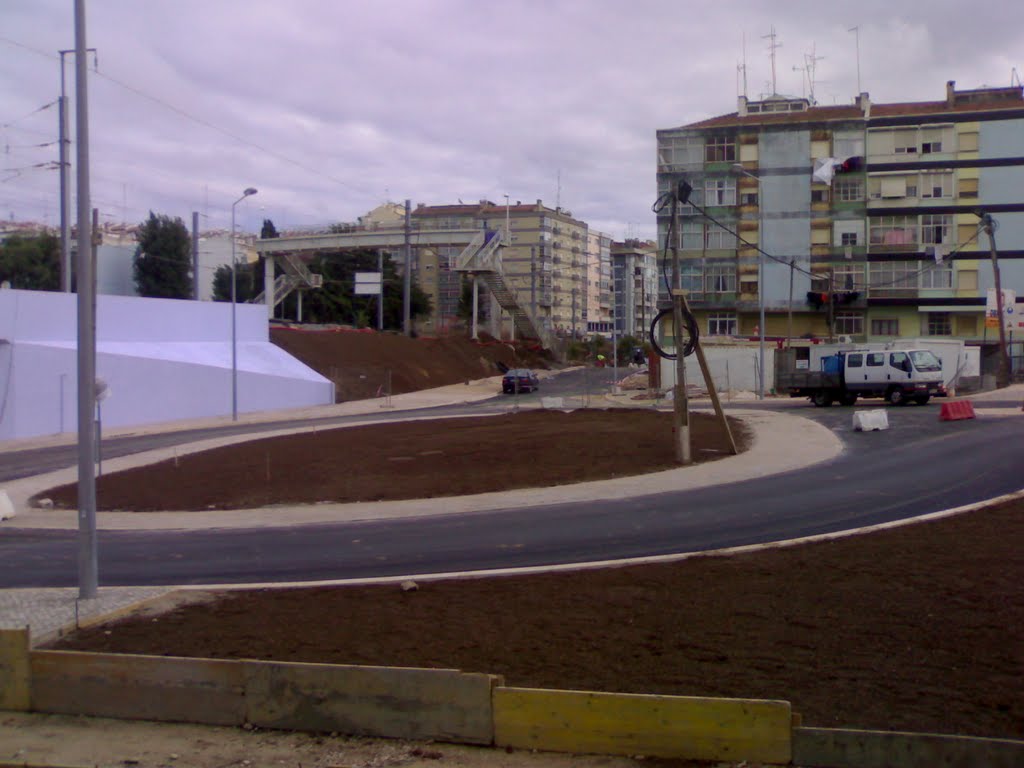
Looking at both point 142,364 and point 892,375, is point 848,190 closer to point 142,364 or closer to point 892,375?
point 892,375

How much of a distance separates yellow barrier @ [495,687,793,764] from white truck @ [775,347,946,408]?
32.6 m

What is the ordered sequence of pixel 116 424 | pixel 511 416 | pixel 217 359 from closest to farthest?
pixel 511 416 → pixel 116 424 → pixel 217 359

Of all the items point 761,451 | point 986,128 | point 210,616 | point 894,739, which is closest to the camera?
point 894,739

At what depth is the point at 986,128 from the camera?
203ft

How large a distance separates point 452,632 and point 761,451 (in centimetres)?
1679

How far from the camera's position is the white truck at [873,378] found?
3644 centimetres

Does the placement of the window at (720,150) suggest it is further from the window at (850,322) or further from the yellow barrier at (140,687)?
the yellow barrier at (140,687)

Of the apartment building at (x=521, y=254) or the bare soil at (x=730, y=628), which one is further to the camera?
the apartment building at (x=521, y=254)

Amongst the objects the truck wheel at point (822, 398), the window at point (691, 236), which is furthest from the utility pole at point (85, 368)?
the window at point (691, 236)

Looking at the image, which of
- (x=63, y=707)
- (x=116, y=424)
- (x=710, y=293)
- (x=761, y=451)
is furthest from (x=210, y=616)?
(x=710, y=293)

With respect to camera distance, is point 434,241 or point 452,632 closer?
point 452,632

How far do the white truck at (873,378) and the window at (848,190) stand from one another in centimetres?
2645

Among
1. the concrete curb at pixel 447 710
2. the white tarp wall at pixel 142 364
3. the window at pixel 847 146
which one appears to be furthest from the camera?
the window at pixel 847 146

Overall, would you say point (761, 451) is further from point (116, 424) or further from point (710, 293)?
point (710, 293)
